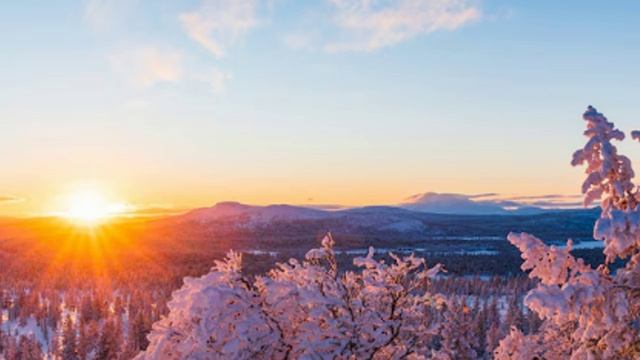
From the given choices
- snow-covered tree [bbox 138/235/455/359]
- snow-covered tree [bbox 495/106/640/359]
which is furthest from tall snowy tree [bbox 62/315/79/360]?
snow-covered tree [bbox 495/106/640/359]

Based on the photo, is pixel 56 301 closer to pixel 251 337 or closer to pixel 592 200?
pixel 251 337

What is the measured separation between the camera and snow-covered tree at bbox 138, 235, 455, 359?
5465 millimetres

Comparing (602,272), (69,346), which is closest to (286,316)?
(602,272)

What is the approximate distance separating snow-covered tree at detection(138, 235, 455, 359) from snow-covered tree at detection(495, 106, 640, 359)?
1296 mm

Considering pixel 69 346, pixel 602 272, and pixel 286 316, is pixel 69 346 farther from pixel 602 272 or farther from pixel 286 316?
pixel 602 272

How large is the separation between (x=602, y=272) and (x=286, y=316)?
2.93 m

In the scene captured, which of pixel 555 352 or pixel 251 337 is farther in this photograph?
pixel 555 352

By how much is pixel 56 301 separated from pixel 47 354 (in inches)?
328

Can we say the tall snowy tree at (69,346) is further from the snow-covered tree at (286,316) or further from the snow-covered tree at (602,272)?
the snow-covered tree at (602,272)

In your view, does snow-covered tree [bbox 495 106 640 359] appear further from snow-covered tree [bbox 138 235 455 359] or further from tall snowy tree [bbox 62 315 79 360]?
tall snowy tree [bbox 62 315 79 360]

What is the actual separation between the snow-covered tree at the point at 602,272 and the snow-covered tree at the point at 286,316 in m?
1.30

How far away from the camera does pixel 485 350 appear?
19.3m

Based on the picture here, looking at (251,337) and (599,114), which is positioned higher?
(599,114)

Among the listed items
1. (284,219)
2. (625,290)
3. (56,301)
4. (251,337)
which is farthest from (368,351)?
(284,219)
